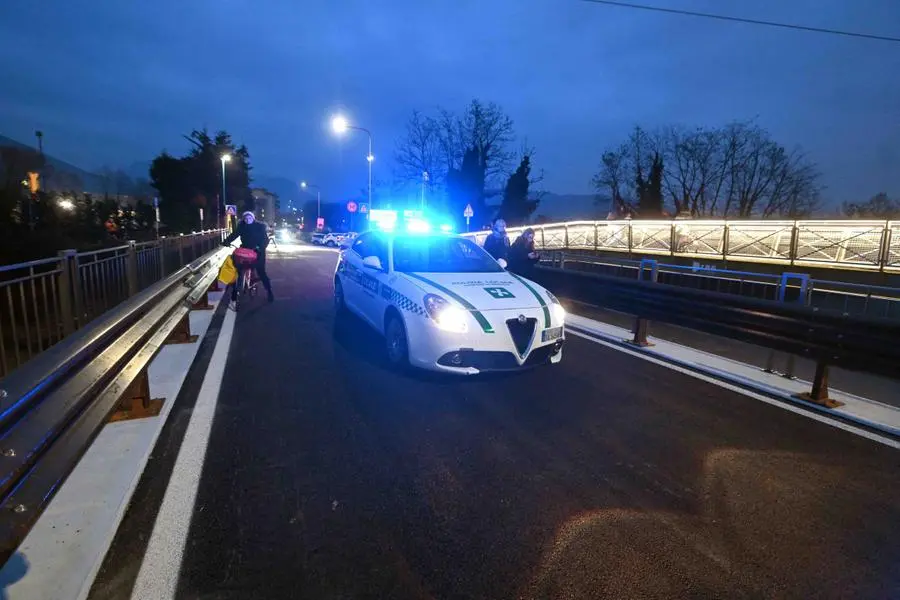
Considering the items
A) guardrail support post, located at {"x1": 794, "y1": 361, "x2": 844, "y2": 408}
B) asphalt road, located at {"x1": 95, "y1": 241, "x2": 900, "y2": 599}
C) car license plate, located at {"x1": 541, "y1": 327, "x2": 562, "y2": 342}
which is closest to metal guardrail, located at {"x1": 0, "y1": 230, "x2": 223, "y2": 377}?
asphalt road, located at {"x1": 95, "y1": 241, "x2": 900, "y2": 599}

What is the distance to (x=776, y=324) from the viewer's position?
17.0 ft

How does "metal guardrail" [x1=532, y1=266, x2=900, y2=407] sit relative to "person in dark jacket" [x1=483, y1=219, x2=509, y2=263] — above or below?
below

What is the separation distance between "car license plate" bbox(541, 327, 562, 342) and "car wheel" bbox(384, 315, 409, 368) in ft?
4.74

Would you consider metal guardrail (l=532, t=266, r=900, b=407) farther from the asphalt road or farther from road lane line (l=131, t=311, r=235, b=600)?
road lane line (l=131, t=311, r=235, b=600)

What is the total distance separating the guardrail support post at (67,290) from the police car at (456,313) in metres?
3.27

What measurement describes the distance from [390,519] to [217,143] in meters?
69.7

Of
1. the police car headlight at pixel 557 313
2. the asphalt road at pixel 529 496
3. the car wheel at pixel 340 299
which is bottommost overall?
the asphalt road at pixel 529 496

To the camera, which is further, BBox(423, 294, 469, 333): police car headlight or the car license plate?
the car license plate

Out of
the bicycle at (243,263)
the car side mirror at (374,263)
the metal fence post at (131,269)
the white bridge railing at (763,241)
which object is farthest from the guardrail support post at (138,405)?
the white bridge railing at (763,241)

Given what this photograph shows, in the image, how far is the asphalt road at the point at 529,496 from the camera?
247 centimetres

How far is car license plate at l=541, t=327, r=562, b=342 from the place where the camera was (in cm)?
528

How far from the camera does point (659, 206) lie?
52.1 metres

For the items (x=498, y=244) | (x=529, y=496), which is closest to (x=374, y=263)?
(x=529, y=496)

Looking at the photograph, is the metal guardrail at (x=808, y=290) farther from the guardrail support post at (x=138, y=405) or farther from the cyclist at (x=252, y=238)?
the cyclist at (x=252, y=238)
